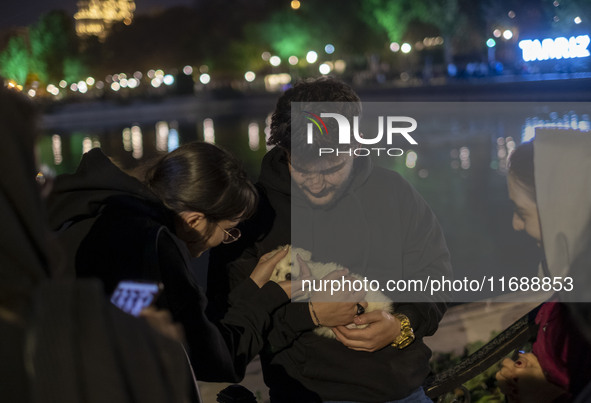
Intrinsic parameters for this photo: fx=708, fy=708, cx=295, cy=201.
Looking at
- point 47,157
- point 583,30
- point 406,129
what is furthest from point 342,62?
point 406,129

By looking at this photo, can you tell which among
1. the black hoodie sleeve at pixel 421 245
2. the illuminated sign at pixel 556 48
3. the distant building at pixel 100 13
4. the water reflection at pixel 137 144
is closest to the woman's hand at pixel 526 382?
the black hoodie sleeve at pixel 421 245

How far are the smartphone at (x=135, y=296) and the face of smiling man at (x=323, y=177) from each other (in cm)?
101

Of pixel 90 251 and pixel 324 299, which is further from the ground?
pixel 90 251

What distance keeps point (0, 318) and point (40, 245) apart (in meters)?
0.13

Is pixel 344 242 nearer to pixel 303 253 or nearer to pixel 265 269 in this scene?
pixel 303 253

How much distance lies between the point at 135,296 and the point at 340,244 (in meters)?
1.30

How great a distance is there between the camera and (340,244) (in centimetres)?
283

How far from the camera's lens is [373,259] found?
9.29 ft

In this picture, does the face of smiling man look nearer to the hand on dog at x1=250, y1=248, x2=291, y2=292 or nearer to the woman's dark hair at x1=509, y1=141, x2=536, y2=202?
the hand on dog at x1=250, y1=248, x2=291, y2=292

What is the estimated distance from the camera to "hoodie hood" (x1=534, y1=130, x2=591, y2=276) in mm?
2279

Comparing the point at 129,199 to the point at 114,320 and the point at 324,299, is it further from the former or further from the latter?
the point at 114,320

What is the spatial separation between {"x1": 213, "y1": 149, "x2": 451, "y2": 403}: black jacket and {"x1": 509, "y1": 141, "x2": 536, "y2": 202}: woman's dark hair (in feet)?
1.24

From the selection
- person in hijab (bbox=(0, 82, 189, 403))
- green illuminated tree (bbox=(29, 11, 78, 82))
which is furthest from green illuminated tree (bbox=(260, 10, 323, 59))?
person in hijab (bbox=(0, 82, 189, 403))

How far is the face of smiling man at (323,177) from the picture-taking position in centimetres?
274
